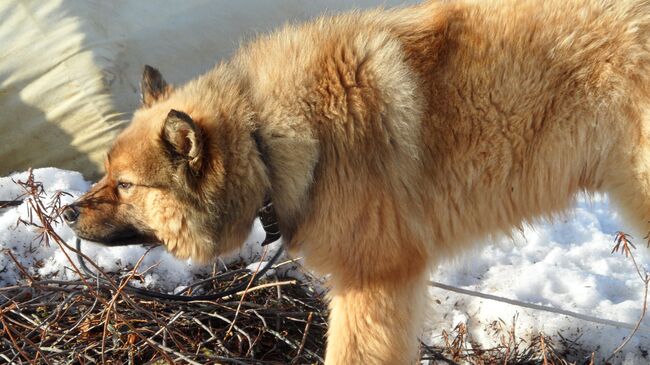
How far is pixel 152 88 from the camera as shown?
3246 millimetres

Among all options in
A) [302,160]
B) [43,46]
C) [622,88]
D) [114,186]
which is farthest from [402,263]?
[43,46]

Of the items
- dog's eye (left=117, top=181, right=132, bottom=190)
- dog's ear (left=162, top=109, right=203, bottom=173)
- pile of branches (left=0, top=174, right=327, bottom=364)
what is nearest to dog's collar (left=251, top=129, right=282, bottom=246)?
dog's ear (left=162, top=109, right=203, bottom=173)

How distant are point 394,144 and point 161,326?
144 centimetres

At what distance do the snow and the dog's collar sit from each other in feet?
3.10

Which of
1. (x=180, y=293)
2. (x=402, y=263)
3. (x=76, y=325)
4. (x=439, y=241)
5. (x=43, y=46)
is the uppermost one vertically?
(x=43, y=46)

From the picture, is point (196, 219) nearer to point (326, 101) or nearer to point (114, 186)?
point (114, 186)

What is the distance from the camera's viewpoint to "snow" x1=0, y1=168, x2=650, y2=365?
138 inches

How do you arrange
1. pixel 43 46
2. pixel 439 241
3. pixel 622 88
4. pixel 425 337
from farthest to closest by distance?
pixel 43 46
pixel 425 337
pixel 439 241
pixel 622 88

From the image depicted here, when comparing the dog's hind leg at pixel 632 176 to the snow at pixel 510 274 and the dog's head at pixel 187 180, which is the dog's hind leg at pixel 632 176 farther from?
the dog's head at pixel 187 180

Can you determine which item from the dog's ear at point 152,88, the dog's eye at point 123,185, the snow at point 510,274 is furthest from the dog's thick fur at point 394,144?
the snow at point 510,274

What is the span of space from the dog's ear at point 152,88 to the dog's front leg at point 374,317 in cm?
131

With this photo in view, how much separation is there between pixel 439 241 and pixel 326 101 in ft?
2.86

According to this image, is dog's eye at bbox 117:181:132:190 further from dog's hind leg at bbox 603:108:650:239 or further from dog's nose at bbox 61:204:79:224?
dog's hind leg at bbox 603:108:650:239

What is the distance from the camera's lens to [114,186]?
9.59ft
